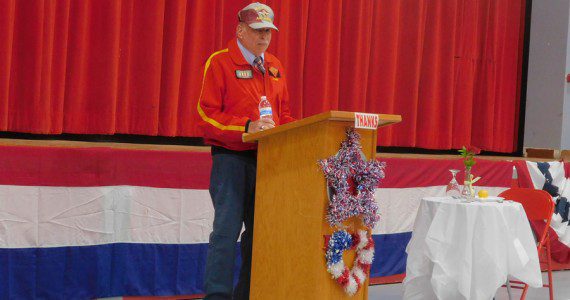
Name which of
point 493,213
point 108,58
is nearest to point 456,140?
point 493,213

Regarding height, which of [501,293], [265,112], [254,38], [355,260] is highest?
[254,38]

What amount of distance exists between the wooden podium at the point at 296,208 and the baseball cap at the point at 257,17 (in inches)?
17.4

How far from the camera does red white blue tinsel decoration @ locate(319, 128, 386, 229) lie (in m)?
2.27

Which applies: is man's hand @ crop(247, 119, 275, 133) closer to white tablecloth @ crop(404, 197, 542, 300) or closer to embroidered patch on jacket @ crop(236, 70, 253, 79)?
embroidered patch on jacket @ crop(236, 70, 253, 79)

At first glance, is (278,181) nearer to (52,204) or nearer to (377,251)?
(52,204)

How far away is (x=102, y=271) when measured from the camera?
3527 millimetres

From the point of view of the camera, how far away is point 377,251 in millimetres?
4660

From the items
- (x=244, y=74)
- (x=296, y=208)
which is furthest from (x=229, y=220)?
(x=244, y=74)

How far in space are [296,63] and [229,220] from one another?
268 cm

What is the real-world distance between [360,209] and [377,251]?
2408 millimetres

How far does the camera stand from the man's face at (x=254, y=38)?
2646 millimetres

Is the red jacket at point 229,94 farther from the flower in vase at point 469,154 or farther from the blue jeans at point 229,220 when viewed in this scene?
the flower in vase at point 469,154

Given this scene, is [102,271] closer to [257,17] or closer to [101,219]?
[101,219]

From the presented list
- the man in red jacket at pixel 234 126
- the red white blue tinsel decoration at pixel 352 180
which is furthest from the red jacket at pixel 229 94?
the red white blue tinsel decoration at pixel 352 180
